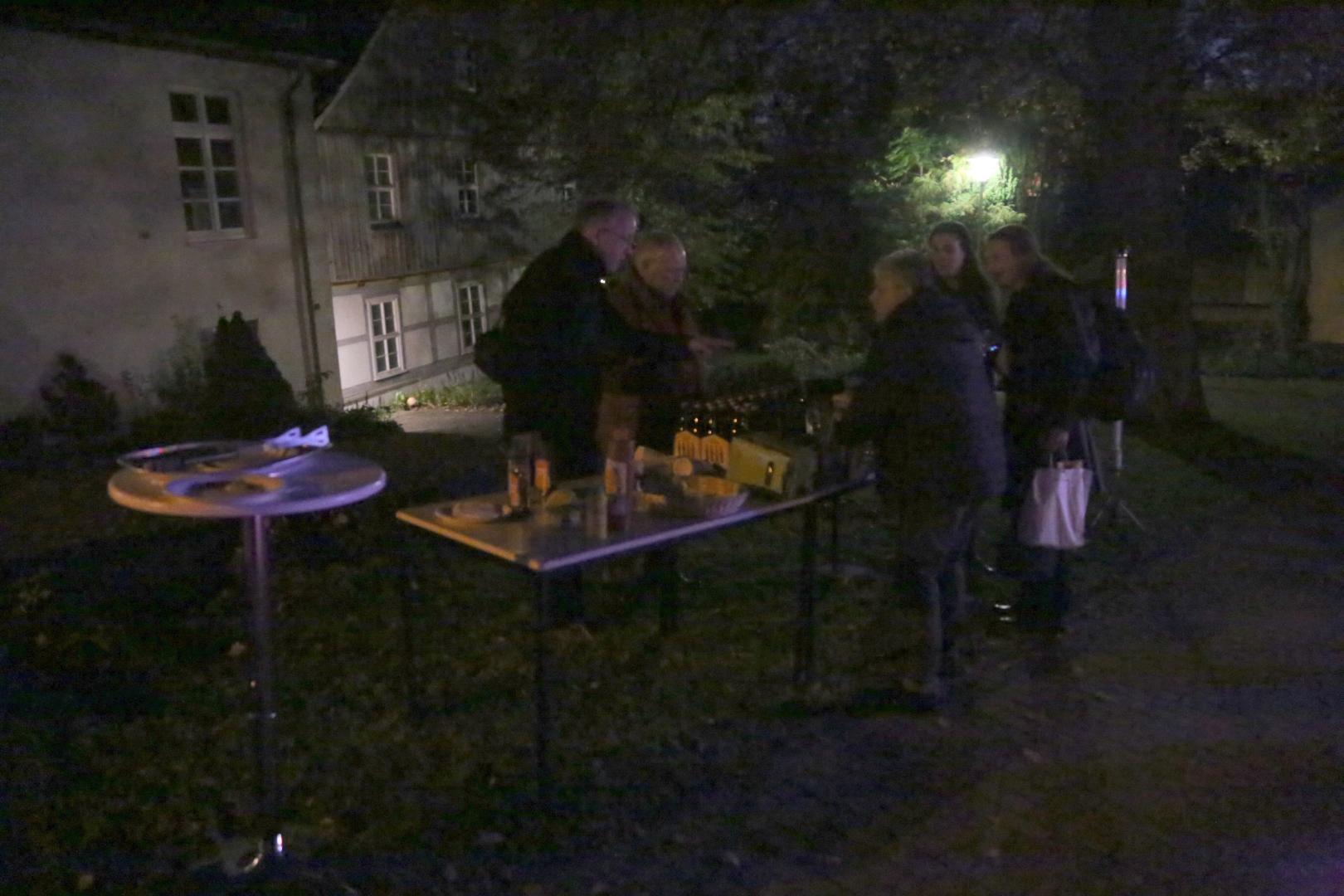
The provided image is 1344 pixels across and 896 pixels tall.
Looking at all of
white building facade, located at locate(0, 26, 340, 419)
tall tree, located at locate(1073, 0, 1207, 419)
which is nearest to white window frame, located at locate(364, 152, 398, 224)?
white building facade, located at locate(0, 26, 340, 419)

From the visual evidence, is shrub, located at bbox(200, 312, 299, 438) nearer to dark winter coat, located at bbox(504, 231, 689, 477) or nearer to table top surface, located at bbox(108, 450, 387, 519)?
dark winter coat, located at bbox(504, 231, 689, 477)

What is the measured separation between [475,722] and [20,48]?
1181cm

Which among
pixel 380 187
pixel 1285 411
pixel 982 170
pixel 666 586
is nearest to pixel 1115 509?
pixel 666 586

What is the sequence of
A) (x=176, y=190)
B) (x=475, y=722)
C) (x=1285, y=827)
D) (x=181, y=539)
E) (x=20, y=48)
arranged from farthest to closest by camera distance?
(x=176, y=190)
(x=20, y=48)
(x=181, y=539)
(x=475, y=722)
(x=1285, y=827)

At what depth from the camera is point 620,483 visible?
4.13 m

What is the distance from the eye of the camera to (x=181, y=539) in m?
6.70

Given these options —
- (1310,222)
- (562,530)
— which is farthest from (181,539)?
(1310,222)

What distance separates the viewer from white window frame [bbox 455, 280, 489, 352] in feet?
80.3

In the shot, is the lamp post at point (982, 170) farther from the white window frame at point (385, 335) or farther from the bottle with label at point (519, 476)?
the bottle with label at point (519, 476)

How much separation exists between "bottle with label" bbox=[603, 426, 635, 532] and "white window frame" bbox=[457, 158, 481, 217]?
65.3 feet

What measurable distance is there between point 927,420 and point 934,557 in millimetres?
523

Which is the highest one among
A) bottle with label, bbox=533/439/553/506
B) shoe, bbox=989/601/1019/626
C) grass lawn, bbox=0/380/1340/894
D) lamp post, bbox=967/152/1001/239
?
lamp post, bbox=967/152/1001/239

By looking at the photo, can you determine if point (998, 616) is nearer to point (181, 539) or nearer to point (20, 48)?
point (181, 539)

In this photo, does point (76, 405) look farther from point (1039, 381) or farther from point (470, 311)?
point (470, 311)
